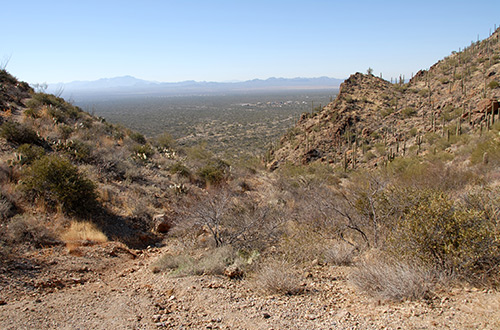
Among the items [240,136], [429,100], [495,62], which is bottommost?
[240,136]

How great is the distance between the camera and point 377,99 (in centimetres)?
2988

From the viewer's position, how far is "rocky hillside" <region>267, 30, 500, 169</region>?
21.2m

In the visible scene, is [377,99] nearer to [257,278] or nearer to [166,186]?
[166,186]

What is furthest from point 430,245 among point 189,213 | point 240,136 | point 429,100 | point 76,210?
point 240,136

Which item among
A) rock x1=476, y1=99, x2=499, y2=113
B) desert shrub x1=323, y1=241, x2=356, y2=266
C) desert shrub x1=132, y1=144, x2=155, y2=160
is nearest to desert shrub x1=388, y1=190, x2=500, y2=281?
desert shrub x1=323, y1=241, x2=356, y2=266

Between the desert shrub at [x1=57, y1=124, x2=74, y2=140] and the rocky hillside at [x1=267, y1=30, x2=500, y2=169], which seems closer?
the desert shrub at [x1=57, y1=124, x2=74, y2=140]

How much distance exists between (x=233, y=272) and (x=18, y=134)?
1008 cm

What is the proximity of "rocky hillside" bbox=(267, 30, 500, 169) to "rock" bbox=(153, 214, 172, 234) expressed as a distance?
15.1 meters

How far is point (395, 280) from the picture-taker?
4367 millimetres

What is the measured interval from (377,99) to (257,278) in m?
28.2

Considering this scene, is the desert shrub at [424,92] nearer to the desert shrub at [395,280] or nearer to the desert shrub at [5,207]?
the desert shrub at [395,280]

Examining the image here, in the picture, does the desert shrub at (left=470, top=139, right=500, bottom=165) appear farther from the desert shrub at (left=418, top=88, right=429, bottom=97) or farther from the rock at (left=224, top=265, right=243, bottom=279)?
the desert shrub at (left=418, top=88, right=429, bottom=97)

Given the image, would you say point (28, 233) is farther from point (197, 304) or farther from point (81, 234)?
point (197, 304)

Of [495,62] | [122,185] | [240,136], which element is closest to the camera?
[122,185]
